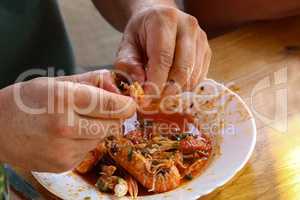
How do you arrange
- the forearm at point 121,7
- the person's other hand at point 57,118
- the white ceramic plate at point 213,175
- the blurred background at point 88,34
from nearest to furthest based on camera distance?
the person's other hand at point 57,118 → the white ceramic plate at point 213,175 → the forearm at point 121,7 → the blurred background at point 88,34

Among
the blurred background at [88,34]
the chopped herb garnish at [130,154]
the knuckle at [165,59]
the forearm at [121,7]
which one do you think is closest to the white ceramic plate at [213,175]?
the chopped herb garnish at [130,154]

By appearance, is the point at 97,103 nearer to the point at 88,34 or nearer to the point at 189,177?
the point at 189,177

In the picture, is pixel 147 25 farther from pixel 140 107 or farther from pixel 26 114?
pixel 26 114

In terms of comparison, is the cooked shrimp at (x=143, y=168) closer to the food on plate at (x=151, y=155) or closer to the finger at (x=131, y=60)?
the food on plate at (x=151, y=155)

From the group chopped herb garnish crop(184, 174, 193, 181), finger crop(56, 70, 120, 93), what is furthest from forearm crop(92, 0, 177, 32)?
chopped herb garnish crop(184, 174, 193, 181)

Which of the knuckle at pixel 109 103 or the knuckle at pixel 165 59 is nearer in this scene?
the knuckle at pixel 109 103

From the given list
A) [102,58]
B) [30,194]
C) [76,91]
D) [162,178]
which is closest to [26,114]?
[76,91]

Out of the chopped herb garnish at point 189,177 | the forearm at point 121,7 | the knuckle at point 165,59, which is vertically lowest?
the chopped herb garnish at point 189,177

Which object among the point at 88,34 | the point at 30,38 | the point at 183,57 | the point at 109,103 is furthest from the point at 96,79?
the point at 88,34
